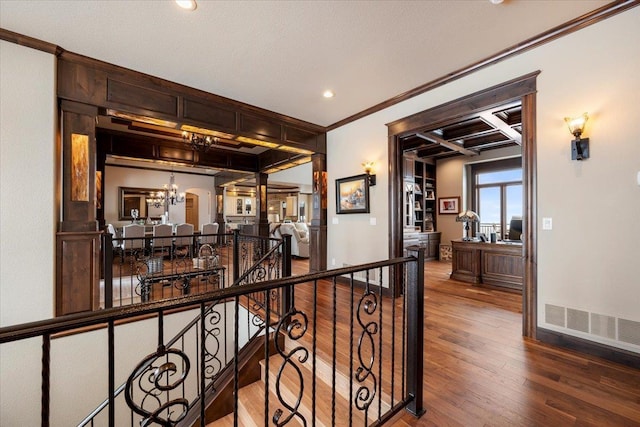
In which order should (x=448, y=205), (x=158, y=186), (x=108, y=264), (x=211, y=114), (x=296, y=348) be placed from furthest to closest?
1. (x=158, y=186)
2. (x=448, y=205)
3. (x=211, y=114)
4. (x=108, y=264)
5. (x=296, y=348)

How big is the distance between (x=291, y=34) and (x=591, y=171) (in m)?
2.94

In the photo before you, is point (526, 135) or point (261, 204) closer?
point (526, 135)

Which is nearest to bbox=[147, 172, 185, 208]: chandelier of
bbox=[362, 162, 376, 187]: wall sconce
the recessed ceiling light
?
bbox=[362, 162, 376, 187]: wall sconce

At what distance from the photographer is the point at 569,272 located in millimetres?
2496

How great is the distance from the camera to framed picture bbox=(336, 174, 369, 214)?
4427 mm

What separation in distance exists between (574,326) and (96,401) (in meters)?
5.00

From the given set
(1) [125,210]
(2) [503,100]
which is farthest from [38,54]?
(1) [125,210]

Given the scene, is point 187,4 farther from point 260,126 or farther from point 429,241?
point 429,241

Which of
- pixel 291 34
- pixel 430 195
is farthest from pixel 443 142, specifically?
pixel 291 34

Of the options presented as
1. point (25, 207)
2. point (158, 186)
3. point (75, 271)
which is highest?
point (158, 186)

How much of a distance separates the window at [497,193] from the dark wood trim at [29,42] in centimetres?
836

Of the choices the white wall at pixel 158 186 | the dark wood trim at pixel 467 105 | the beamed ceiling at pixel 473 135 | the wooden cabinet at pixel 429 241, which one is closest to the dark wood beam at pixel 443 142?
the beamed ceiling at pixel 473 135

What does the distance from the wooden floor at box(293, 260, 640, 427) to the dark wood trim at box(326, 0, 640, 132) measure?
2.84 metres

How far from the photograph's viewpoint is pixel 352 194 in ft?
15.2
